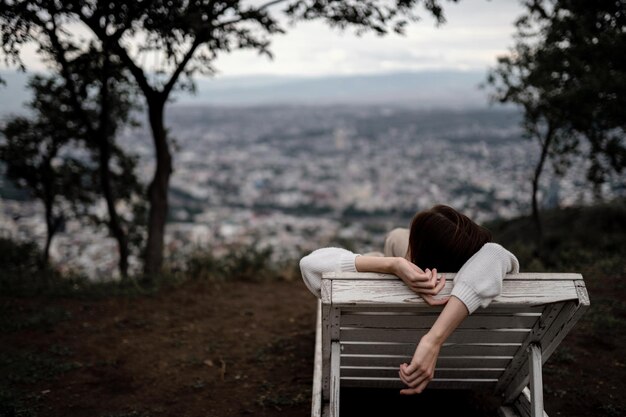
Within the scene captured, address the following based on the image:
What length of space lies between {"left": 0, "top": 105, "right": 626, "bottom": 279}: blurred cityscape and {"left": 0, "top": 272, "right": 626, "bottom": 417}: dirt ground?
236 centimetres

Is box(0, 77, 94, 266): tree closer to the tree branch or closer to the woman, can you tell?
the tree branch

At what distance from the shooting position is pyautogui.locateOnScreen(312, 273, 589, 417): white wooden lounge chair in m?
2.14

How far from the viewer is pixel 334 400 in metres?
2.38

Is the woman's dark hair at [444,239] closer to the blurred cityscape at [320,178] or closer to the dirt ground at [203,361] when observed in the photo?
the dirt ground at [203,361]

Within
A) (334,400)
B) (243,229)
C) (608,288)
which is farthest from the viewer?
(243,229)

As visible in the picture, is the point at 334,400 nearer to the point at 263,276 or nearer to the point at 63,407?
the point at 63,407

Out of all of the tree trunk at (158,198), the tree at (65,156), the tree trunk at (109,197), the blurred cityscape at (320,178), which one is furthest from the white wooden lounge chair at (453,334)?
the tree at (65,156)

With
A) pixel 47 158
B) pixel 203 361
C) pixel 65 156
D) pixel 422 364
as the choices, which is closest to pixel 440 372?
pixel 422 364

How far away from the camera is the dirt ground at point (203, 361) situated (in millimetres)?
3367

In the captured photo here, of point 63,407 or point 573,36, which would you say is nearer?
point 63,407

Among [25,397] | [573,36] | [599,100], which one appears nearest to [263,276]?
[25,397]

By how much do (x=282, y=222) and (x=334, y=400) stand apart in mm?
33820

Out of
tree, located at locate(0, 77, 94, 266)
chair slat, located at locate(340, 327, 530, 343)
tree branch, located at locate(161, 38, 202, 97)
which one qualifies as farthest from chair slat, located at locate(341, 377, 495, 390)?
tree, located at locate(0, 77, 94, 266)

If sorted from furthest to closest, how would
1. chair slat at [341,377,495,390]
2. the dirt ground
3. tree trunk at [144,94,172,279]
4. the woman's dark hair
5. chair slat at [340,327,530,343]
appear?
1. tree trunk at [144,94,172,279]
2. the dirt ground
3. chair slat at [341,377,495,390]
4. chair slat at [340,327,530,343]
5. the woman's dark hair
